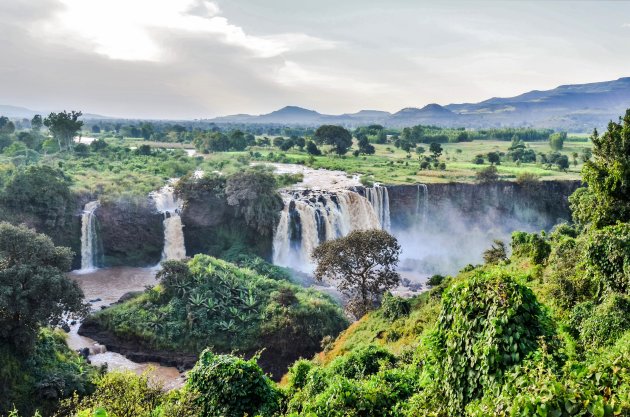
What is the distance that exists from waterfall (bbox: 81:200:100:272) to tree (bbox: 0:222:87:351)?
63.3 ft

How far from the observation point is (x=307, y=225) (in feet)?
146

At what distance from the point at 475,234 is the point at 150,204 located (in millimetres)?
37286

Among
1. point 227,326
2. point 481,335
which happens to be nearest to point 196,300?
point 227,326

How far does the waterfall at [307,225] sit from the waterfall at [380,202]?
346cm

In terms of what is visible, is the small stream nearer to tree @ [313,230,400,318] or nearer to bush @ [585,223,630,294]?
tree @ [313,230,400,318]

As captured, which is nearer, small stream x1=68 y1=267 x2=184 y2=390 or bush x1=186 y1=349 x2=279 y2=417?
bush x1=186 y1=349 x2=279 y2=417

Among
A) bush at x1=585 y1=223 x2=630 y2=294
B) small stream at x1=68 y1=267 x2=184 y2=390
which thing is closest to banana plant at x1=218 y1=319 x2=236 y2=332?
small stream at x1=68 y1=267 x2=184 y2=390

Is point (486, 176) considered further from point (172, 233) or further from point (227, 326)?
point (227, 326)

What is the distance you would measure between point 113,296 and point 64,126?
4989cm

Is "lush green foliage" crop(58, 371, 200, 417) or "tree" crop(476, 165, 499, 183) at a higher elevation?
"tree" crop(476, 165, 499, 183)

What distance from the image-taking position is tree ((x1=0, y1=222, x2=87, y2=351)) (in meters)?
20.2

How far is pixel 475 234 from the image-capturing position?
180 feet

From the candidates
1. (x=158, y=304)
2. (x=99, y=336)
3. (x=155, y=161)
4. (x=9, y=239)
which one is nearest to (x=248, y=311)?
(x=158, y=304)

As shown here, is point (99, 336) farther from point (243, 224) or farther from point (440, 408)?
point (440, 408)
